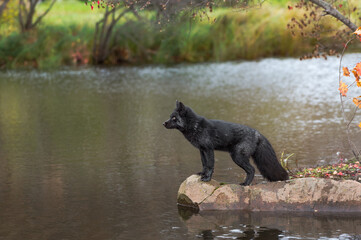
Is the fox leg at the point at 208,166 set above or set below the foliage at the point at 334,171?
above

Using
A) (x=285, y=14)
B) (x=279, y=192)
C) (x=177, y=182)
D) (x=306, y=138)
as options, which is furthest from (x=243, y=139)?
(x=285, y=14)

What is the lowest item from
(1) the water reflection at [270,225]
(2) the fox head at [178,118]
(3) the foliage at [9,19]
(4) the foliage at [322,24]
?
(1) the water reflection at [270,225]

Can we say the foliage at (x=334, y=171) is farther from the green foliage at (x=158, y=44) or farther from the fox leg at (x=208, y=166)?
the green foliage at (x=158, y=44)

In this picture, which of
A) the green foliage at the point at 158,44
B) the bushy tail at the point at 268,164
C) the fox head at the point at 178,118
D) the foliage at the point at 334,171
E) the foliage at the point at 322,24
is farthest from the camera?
the green foliage at the point at 158,44

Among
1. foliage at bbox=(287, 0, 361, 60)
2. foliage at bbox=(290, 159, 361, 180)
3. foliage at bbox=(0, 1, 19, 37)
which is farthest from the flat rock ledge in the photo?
foliage at bbox=(0, 1, 19, 37)

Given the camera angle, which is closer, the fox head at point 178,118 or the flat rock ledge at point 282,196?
the flat rock ledge at point 282,196

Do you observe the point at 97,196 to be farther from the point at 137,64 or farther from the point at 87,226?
the point at 137,64

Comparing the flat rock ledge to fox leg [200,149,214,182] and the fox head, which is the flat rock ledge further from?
the fox head

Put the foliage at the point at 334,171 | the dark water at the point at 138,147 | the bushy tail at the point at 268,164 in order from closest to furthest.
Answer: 1. the dark water at the point at 138,147
2. the bushy tail at the point at 268,164
3. the foliage at the point at 334,171

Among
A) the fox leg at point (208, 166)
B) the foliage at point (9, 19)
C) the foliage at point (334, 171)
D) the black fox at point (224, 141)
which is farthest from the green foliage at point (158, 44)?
the fox leg at point (208, 166)

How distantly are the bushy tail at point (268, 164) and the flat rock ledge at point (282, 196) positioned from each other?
9.7 inches

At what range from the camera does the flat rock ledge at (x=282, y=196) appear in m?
9.88

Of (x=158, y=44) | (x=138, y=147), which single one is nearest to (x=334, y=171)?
(x=138, y=147)

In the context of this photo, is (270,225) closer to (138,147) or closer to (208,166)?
(208,166)
